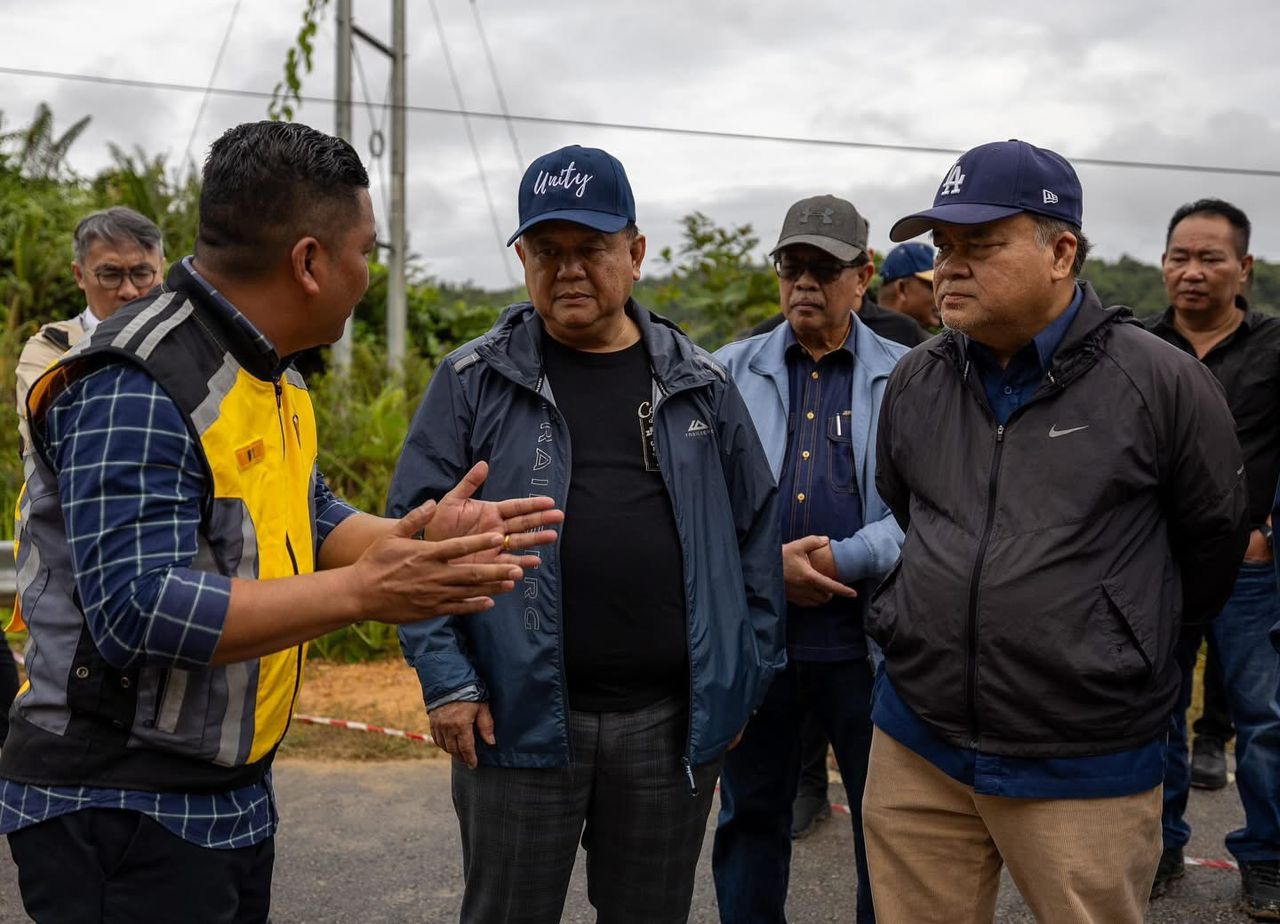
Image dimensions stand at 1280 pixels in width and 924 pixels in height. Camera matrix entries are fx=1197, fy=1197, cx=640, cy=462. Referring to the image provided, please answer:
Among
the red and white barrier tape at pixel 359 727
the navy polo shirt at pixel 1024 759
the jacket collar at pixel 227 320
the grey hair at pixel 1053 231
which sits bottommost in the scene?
the red and white barrier tape at pixel 359 727

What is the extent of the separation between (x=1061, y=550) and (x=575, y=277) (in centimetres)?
127

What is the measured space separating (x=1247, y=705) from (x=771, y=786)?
1.91 meters

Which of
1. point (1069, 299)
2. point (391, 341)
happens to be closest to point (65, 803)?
point (1069, 299)

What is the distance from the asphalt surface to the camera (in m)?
4.09

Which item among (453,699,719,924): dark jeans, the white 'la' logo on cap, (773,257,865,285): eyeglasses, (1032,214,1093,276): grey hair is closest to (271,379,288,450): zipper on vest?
(453,699,719,924): dark jeans

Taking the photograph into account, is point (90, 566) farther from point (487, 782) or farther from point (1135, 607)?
point (1135, 607)

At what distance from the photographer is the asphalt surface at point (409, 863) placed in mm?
4090

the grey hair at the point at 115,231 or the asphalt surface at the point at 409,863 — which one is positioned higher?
the grey hair at the point at 115,231

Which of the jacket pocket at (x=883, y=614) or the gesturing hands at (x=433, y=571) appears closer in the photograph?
the gesturing hands at (x=433, y=571)

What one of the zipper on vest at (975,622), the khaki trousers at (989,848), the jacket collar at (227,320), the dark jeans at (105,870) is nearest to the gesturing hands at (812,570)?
the khaki trousers at (989,848)

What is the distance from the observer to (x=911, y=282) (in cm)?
641

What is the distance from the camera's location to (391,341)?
35.8 ft

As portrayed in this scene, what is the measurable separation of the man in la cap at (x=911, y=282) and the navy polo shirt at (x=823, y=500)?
9.81ft

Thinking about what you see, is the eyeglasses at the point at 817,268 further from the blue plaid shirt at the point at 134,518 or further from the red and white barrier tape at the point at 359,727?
the red and white barrier tape at the point at 359,727
